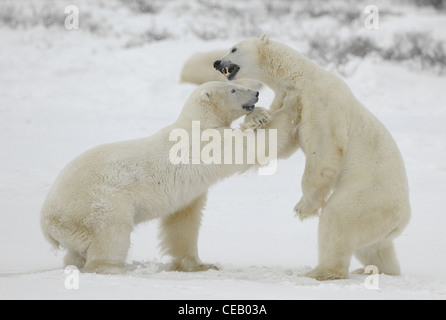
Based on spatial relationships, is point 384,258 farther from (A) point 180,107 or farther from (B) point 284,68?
(A) point 180,107

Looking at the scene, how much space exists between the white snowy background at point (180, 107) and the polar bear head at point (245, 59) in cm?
128

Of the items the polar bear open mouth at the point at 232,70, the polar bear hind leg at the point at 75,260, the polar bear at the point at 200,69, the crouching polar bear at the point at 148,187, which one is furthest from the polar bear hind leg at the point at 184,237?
the polar bear at the point at 200,69

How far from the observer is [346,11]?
14.8m

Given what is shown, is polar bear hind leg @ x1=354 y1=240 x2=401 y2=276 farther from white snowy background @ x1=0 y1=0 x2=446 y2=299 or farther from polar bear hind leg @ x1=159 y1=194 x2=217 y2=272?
polar bear hind leg @ x1=159 y1=194 x2=217 y2=272

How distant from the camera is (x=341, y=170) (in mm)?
4172

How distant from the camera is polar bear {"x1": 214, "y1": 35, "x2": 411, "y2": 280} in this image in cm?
396

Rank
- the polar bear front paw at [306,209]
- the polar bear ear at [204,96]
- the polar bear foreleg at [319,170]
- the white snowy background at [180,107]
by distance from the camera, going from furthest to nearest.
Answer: the polar bear ear at [204,96] → the polar bear front paw at [306,209] → the polar bear foreleg at [319,170] → the white snowy background at [180,107]

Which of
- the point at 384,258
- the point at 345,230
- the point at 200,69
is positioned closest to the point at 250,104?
the point at 345,230

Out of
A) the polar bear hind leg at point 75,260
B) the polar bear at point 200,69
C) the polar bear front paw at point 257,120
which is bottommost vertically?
the polar bear hind leg at point 75,260

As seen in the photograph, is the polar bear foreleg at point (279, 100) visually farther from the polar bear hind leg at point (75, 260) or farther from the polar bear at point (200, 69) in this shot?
the polar bear at point (200, 69)

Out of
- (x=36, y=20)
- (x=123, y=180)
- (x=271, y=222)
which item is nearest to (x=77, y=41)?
(x=36, y=20)

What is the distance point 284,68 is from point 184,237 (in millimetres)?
1292

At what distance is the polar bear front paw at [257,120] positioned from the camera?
4.34 m

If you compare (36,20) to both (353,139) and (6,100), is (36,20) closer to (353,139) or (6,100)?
(6,100)
